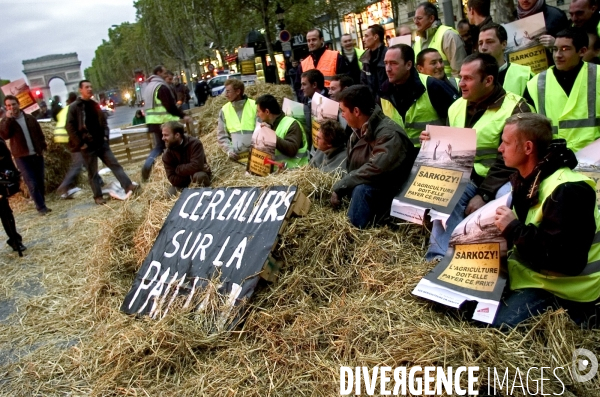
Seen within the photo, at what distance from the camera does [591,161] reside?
3.35m

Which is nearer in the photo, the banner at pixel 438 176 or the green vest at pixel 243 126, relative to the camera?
the banner at pixel 438 176

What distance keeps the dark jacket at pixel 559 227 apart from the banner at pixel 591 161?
641 millimetres

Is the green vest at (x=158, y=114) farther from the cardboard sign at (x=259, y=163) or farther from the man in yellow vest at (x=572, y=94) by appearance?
the man in yellow vest at (x=572, y=94)

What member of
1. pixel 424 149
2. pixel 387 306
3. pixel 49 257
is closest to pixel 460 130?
pixel 424 149

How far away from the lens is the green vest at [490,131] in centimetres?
366

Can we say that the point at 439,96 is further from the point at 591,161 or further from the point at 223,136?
the point at 223,136

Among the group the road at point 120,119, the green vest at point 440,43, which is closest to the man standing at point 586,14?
the green vest at point 440,43

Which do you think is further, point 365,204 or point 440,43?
point 440,43

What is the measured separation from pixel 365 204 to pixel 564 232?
1.62 metres

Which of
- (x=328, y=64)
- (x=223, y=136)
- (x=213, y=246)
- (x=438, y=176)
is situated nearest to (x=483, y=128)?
(x=438, y=176)

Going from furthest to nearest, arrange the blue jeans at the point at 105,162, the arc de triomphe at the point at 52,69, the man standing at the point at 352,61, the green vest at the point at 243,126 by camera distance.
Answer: the arc de triomphe at the point at 52,69
the blue jeans at the point at 105,162
the man standing at the point at 352,61
the green vest at the point at 243,126

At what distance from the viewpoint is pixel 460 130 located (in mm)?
3498

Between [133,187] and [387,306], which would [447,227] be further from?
[133,187]

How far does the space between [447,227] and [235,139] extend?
3.65 metres
